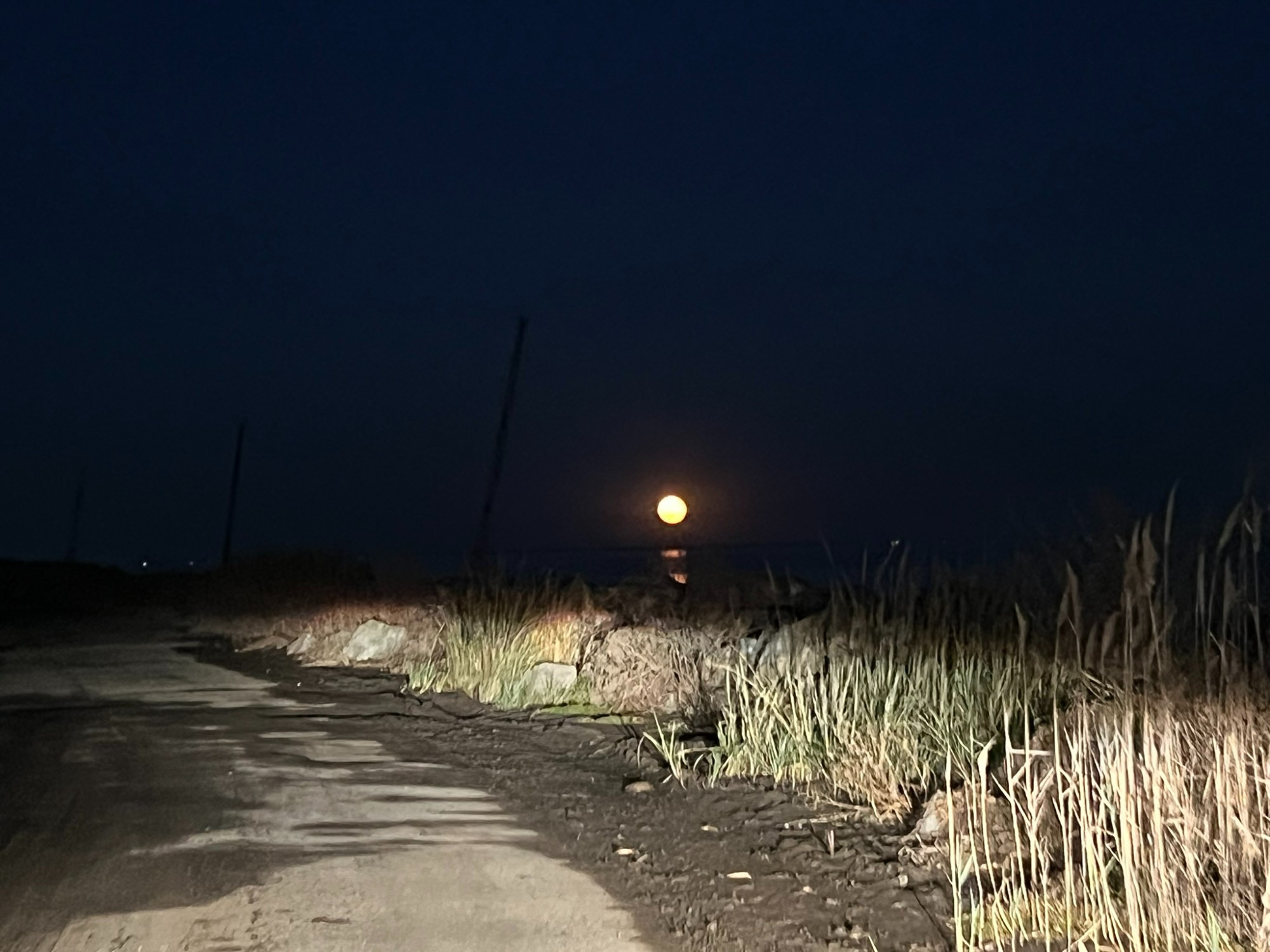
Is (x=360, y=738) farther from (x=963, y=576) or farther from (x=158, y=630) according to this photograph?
(x=158, y=630)

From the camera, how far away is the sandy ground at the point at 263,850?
607 centimetres

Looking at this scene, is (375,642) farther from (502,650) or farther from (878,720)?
(878,720)

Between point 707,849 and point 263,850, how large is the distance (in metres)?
2.66

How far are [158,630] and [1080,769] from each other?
957 inches

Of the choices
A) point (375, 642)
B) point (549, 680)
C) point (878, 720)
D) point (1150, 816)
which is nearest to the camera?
point (1150, 816)

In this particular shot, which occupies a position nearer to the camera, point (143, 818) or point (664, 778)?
point (143, 818)

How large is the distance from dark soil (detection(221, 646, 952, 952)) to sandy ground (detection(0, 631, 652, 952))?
280mm

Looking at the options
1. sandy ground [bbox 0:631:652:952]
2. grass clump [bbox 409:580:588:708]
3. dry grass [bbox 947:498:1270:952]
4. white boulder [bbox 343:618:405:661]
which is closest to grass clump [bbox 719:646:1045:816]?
dry grass [bbox 947:498:1270:952]

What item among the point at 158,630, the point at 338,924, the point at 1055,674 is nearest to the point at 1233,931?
the point at 1055,674

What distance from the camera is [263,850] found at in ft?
24.8

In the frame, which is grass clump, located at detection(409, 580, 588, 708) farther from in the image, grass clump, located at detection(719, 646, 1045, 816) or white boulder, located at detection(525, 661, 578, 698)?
grass clump, located at detection(719, 646, 1045, 816)

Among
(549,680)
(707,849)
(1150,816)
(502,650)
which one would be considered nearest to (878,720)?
(707,849)

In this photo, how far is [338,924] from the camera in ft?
20.1

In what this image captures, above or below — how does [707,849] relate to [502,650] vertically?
below
